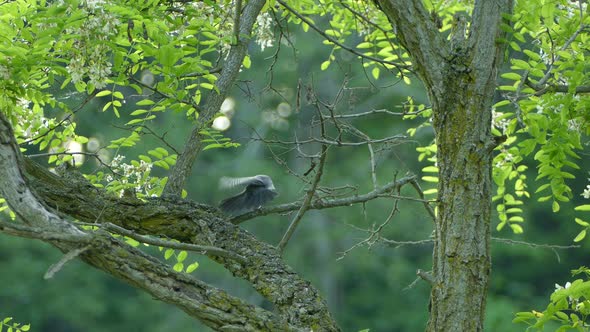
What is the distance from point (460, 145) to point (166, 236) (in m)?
1.26

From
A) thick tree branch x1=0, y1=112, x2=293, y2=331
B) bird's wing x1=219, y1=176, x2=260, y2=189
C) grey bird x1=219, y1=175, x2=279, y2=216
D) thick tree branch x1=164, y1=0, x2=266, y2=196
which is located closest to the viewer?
thick tree branch x1=0, y1=112, x2=293, y2=331

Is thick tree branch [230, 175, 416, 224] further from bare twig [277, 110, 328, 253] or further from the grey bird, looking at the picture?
the grey bird

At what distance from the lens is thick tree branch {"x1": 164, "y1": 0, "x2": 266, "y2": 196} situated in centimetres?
438

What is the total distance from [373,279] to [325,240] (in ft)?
4.18

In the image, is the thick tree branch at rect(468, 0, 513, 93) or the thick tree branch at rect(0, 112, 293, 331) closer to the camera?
the thick tree branch at rect(0, 112, 293, 331)

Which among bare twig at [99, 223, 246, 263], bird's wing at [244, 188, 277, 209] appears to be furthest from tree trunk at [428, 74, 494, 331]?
bird's wing at [244, 188, 277, 209]

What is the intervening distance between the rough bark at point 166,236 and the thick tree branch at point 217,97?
0.48 meters

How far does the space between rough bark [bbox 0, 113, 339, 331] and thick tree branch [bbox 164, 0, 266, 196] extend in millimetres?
484

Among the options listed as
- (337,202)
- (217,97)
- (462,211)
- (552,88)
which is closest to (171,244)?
(337,202)

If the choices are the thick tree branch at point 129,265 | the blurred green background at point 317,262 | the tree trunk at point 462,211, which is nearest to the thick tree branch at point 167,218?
the thick tree branch at point 129,265

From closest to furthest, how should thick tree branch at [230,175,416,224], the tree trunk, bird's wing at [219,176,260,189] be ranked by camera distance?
1. the tree trunk
2. thick tree branch at [230,175,416,224]
3. bird's wing at [219,176,260,189]

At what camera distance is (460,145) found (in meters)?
3.57

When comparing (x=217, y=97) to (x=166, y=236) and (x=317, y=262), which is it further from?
(x=317, y=262)

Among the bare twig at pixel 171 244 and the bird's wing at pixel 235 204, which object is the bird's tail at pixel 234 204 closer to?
the bird's wing at pixel 235 204
